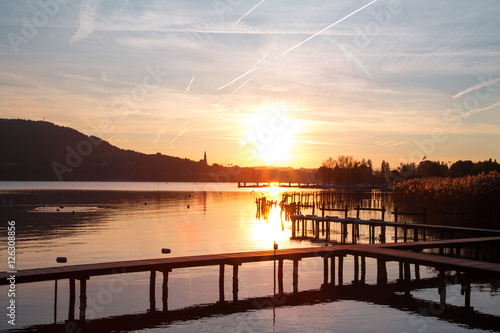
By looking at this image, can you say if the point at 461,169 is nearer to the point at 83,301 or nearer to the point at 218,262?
the point at 218,262

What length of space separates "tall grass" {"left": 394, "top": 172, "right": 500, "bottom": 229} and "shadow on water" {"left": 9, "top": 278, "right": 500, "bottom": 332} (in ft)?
80.1

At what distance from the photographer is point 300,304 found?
2062 centimetres

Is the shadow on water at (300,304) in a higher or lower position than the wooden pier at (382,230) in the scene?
lower

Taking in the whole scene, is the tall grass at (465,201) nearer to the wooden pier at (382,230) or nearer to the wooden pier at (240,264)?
the wooden pier at (382,230)

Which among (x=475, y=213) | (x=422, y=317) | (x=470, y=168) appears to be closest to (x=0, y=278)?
(x=422, y=317)

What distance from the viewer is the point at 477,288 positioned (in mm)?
23891

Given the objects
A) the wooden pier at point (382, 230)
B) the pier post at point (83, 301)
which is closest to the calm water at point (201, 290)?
the pier post at point (83, 301)

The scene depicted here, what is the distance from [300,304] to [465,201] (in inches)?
1209

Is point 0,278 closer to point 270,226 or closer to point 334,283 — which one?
point 334,283

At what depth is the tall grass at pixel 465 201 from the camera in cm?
4441

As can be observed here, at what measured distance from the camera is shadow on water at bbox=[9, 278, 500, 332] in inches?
696

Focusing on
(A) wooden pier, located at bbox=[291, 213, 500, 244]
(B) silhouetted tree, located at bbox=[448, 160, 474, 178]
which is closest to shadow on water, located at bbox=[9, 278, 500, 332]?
(A) wooden pier, located at bbox=[291, 213, 500, 244]

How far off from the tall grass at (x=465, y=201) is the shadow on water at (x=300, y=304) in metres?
24.4

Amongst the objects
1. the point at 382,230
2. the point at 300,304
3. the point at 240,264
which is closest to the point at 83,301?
the point at 240,264
